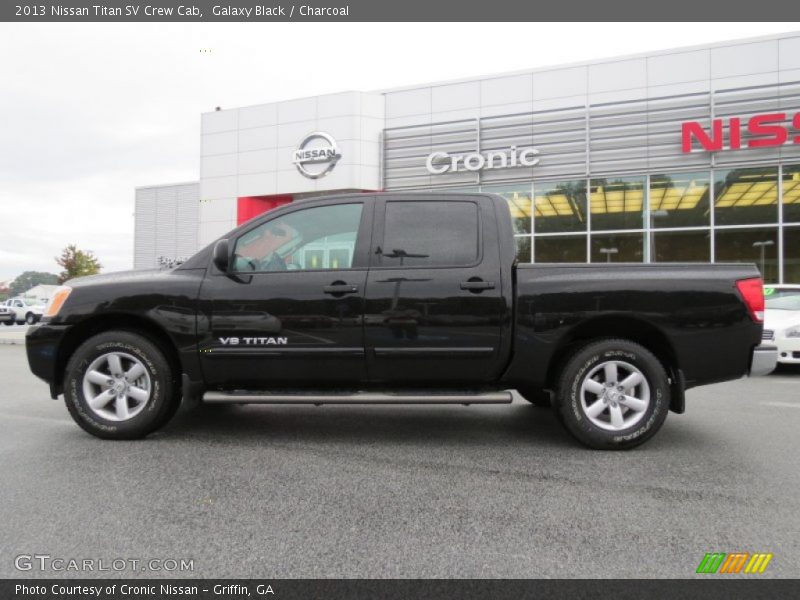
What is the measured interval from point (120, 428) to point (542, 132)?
16.1 metres

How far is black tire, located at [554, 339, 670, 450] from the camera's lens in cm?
401

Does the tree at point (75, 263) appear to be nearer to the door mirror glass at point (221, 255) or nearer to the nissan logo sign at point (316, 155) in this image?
the nissan logo sign at point (316, 155)

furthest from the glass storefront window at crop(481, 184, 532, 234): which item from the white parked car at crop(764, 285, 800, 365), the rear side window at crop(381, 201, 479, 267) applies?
the rear side window at crop(381, 201, 479, 267)

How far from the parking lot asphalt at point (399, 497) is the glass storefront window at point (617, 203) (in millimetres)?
13115

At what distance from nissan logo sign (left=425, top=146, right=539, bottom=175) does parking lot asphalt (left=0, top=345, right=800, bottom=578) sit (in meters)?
13.9

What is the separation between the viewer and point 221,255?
420 centimetres

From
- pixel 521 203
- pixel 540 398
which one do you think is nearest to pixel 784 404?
pixel 540 398

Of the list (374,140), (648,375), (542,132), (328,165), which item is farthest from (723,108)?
(648,375)

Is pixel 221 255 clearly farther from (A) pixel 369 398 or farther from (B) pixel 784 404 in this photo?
(B) pixel 784 404

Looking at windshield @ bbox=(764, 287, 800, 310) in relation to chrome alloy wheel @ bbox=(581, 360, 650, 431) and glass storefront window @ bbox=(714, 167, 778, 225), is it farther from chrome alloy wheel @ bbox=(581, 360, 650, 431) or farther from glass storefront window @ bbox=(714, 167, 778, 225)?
glass storefront window @ bbox=(714, 167, 778, 225)

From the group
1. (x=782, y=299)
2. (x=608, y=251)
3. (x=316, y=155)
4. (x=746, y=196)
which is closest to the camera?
(x=782, y=299)

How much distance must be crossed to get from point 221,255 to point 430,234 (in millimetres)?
1551

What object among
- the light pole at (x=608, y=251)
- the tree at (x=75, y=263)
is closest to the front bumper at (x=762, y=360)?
the light pole at (x=608, y=251)

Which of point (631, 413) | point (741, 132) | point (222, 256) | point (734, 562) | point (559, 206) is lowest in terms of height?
point (734, 562)
